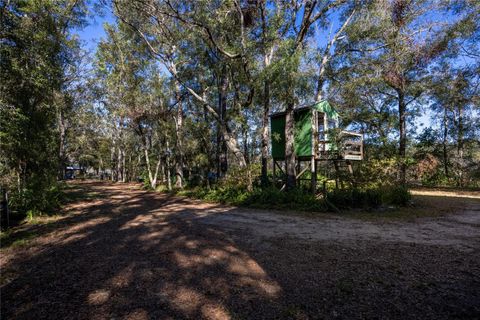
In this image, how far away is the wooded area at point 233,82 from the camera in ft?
24.7

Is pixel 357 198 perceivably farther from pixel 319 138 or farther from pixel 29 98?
pixel 29 98

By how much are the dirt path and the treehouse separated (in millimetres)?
5631

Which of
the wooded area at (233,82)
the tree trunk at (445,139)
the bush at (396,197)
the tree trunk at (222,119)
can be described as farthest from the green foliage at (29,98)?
the tree trunk at (445,139)

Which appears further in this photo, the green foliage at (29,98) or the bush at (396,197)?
the bush at (396,197)

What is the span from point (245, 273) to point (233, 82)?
45.5 ft

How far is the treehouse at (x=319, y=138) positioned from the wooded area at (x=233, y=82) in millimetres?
755

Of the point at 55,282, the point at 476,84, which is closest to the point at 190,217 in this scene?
the point at 55,282

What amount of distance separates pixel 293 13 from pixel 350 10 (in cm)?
336

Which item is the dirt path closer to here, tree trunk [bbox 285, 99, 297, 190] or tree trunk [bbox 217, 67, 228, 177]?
tree trunk [bbox 285, 99, 297, 190]

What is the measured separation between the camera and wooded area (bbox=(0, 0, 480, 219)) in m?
7.52

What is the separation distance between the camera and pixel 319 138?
12.6m

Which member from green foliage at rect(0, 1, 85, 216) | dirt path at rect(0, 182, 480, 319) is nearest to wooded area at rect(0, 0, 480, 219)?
green foliage at rect(0, 1, 85, 216)

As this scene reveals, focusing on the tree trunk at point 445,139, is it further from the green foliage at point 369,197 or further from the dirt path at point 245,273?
the dirt path at point 245,273

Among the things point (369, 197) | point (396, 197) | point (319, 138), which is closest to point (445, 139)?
→ point (319, 138)
